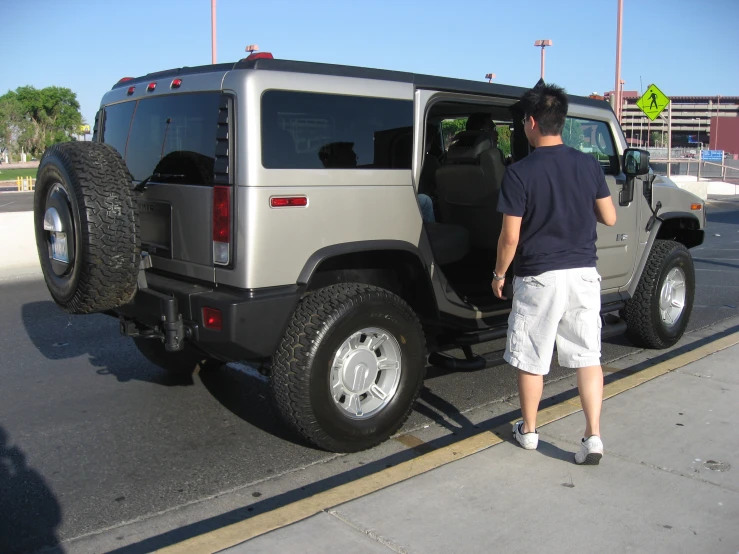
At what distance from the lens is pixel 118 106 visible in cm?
457

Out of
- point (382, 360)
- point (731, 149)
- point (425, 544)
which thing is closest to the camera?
point (425, 544)

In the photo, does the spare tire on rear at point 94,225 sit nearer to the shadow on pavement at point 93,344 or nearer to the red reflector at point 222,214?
the red reflector at point 222,214

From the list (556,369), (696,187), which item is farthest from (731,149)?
(556,369)

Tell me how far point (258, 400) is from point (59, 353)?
7.13 ft

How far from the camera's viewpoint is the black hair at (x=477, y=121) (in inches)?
224

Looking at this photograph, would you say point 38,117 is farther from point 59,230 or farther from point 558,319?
point 558,319

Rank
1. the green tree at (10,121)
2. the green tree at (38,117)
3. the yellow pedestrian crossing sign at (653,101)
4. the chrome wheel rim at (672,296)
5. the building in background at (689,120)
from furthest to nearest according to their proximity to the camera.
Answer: the building in background at (689,120) < the green tree at (38,117) < the green tree at (10,121) < the yellow pedestrian crossing sign at (653,101) < the chrome wheel rim at (672,296)

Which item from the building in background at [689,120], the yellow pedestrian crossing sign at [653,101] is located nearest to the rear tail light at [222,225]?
the yellow pedestrian crossing sign at [653,101]

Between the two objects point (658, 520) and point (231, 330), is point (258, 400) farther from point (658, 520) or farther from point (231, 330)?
point (658, 520)

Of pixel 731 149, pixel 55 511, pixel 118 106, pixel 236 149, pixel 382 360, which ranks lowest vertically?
pixel 55 511

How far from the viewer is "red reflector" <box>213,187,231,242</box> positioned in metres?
3.54

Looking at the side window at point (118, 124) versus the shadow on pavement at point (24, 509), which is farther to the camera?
the side window at point (118, 124)

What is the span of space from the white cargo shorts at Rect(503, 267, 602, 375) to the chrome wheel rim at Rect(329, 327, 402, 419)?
732 millimetres

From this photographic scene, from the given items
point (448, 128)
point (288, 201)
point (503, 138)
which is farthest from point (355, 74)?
point (503, 138)
